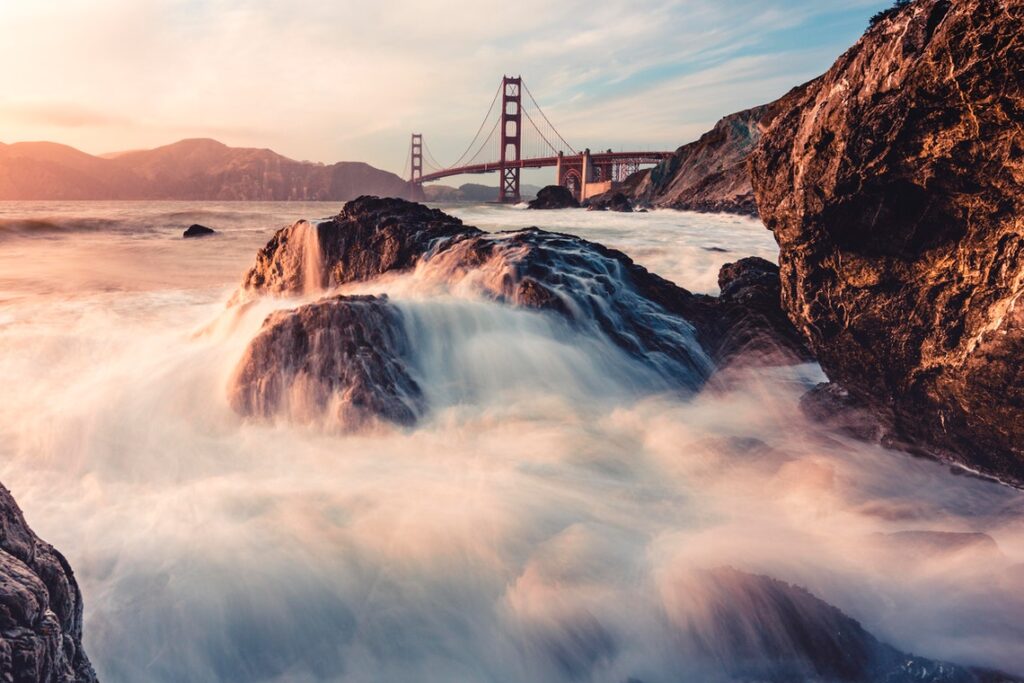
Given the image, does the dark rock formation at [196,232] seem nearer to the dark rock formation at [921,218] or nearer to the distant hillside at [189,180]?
the dark rock formation at [921,218]

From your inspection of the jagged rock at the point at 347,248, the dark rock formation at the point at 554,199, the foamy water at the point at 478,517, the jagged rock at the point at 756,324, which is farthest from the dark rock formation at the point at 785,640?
the dark rock formation at the point at 554,199

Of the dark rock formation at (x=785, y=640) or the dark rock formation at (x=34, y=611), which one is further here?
the dark rock formation at (x=785, y=640)

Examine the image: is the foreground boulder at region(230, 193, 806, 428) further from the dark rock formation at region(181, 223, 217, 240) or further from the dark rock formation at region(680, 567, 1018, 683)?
the dark rock formation at region(181, 223, 217, 240)

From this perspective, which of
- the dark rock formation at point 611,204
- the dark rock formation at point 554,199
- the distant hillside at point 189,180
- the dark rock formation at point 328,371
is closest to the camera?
the dark rock formation at point 328,371

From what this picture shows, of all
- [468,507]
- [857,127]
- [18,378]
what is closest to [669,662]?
[468,507]

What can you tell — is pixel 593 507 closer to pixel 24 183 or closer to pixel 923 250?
pixel 923 250

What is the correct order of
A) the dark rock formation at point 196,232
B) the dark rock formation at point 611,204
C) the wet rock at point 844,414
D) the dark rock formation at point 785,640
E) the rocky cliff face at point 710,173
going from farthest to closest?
1. the dark rock formation at point 611,204
2. the rocky cliff face at point 710,173
3. the dark rock formation at point 196,232
4. the wet rock at point 844,414
5. the dark rock formation at point 785,640

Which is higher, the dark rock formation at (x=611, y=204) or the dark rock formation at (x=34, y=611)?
the dark rock formation at (x=611, y=204)
